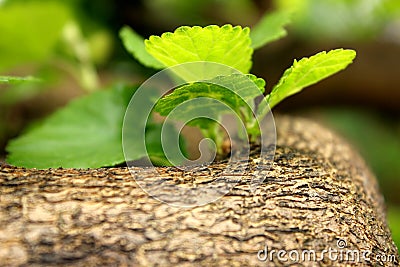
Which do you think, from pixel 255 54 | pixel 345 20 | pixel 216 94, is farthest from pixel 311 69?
pixel 345 20

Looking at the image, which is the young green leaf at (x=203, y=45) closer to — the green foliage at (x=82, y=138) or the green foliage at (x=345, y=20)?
the green foliage at (x=82, y=138)

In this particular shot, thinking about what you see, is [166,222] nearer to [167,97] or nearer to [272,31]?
[167,97]

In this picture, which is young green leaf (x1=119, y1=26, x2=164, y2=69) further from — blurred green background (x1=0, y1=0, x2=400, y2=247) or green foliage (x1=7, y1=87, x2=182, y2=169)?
blurred green background (x1=0, y1=0, x2=400, y2=247)

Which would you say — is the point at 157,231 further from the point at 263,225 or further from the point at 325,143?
the point at 325,143

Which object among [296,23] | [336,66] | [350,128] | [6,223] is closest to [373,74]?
[296,23]

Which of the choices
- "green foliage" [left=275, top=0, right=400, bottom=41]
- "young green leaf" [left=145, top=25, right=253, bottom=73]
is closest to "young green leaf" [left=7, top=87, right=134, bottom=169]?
"young green leaf" [left=145, top=25, right=253, bottom=73]

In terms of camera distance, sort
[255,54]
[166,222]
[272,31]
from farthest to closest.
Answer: [255,54] → [272,31] → [166,222]
